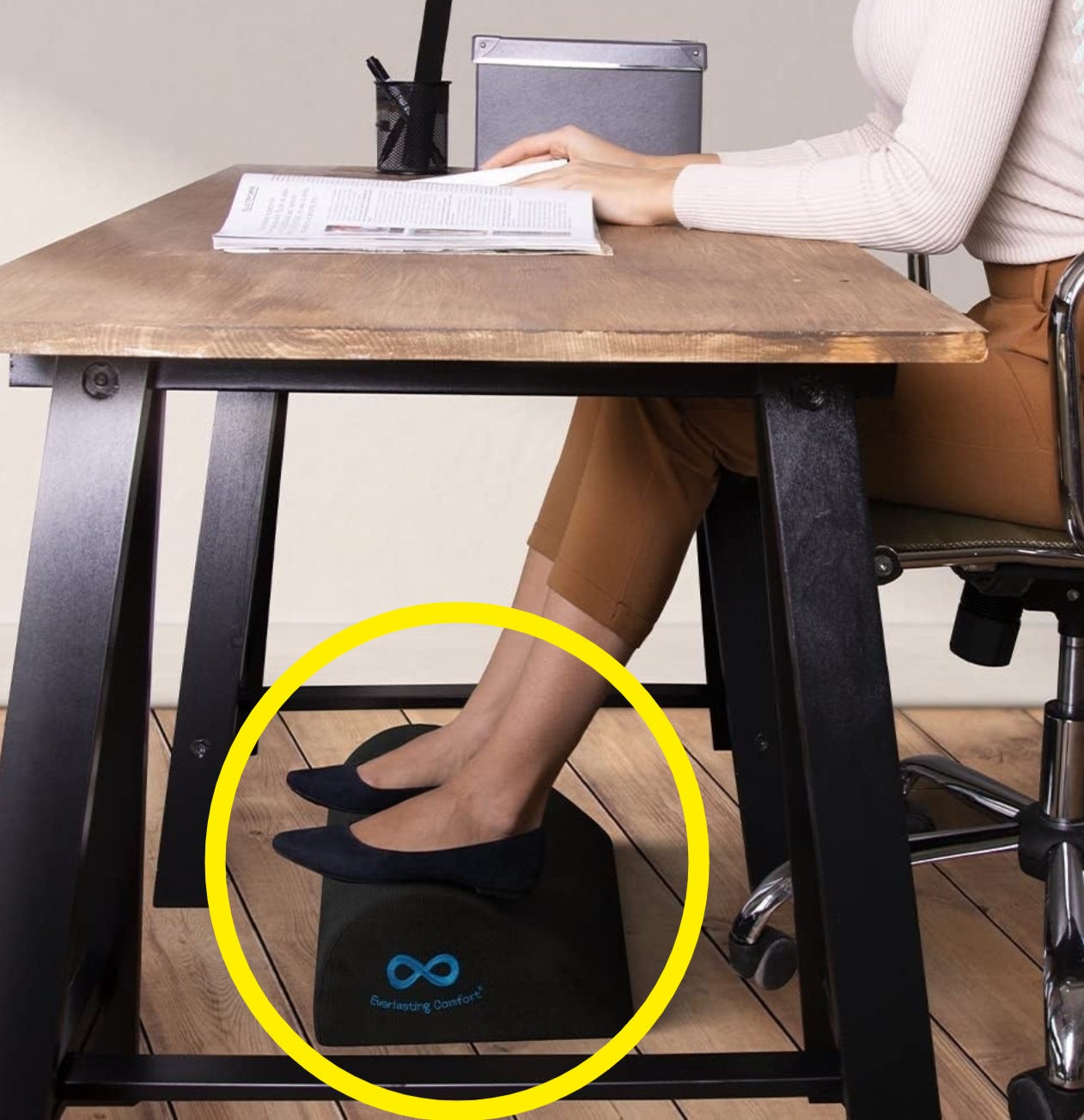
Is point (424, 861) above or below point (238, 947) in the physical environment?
below

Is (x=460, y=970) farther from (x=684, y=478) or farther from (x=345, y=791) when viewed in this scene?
(x=684, y=478)

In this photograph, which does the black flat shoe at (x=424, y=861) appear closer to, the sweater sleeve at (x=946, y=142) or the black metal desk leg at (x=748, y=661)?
the black metal desk leg at (x=748, y=661)

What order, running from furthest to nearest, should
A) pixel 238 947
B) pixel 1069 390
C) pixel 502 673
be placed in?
pixel 502 673 → pixel 1069 390 → pixel 238 947

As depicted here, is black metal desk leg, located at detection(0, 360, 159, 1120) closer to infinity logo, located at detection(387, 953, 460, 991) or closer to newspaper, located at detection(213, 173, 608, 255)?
newspaper, located at detection(213, 173, 608, 255)

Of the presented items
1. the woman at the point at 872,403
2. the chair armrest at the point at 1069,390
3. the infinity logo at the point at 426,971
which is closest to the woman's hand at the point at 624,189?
the woman at the point at 872,403

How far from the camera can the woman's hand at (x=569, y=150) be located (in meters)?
1.63

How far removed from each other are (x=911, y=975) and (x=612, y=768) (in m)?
1.30

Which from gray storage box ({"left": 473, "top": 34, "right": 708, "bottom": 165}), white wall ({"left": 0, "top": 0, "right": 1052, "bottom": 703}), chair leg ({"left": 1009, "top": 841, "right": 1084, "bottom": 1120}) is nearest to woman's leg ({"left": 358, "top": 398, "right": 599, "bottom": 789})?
gray storage box ({"left": 473, "top": 34, "right": 708, "bottom": 165})

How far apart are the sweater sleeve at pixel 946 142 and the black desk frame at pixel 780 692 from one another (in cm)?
29

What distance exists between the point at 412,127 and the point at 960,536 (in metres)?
0.95

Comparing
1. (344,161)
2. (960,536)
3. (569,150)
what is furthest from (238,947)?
(344,161)

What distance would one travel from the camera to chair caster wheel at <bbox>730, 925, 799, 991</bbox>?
1.72m

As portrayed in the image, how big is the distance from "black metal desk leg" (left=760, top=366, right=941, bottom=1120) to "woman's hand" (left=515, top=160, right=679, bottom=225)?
0.44 metres

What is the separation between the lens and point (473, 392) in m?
1.02
